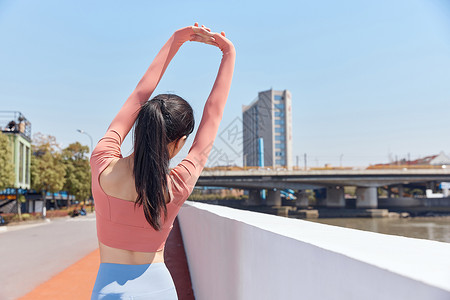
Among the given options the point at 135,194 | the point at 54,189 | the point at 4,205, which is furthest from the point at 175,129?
the point at 4,205

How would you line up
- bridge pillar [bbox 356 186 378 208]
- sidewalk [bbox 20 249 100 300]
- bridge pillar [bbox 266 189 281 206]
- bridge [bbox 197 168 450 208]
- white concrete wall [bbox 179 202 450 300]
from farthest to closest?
bridge pillar [bbox 266 189 281 206], bridge pillar [bbox 356 186 378 208], bridge [bbox 197 168 450 208], sidewalk [bbox 20 249 100 300], white concrete wall [bbox 179 202 450 300]

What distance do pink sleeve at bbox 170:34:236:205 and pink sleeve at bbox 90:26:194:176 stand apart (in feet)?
0.88

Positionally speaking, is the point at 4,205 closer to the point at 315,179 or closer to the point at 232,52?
the point at 315,179

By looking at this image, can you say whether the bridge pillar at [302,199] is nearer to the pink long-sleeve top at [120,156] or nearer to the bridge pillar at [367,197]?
the bridge pillar at [367,197]

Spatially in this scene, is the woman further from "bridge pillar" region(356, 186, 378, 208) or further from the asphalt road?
"bridge pillar" region(356, 186, 378, 208)

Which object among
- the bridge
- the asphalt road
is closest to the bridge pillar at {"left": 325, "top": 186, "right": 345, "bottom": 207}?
the bridge

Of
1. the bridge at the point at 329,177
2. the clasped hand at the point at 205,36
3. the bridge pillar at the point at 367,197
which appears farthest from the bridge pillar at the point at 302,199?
the clasped hand at the point at 205,36

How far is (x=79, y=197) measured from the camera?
161 feet

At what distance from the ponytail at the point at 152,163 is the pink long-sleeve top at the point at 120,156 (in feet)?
0.18

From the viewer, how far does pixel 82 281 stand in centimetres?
784

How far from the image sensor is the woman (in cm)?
169

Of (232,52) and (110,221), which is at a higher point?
(232,52)

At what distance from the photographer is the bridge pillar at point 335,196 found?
62344 millimetres

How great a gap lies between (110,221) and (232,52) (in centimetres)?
114
